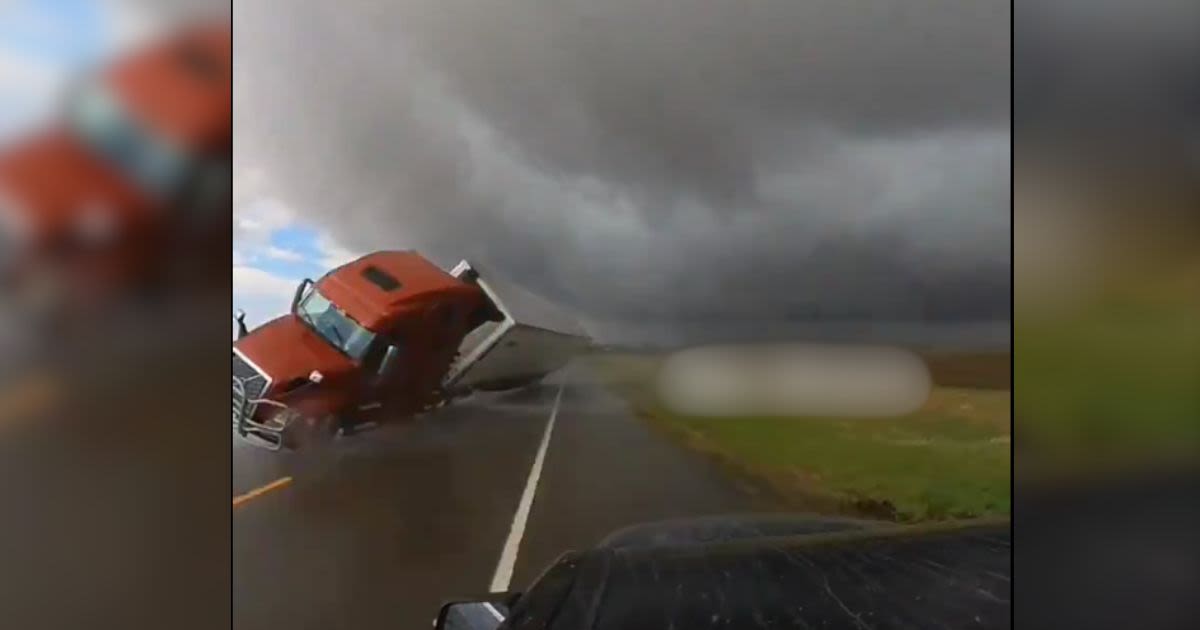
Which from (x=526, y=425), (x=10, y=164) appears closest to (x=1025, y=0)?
(x=526, y=425)

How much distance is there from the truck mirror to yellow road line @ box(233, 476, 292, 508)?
0.25 meters

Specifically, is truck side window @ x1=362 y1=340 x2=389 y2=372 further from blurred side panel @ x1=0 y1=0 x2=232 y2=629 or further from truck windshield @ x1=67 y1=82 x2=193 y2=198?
truck windshield @ x1=67 y1=82 x2=193 y2=198

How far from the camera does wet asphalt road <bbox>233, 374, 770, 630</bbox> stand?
1.33 metres

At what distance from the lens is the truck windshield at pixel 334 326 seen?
133 centimetres

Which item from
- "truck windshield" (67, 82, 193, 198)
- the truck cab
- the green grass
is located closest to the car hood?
the truck cab

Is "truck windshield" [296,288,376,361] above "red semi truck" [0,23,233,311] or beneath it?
beneath

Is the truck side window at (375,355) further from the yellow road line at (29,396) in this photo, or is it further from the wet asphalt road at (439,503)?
the yellow road line at (29,396)

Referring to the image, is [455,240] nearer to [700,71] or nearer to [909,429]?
[700,71]

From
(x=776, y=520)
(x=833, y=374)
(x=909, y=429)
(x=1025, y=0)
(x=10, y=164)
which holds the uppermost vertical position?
(x=1025, y=0)

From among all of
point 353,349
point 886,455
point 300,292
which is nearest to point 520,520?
point 353,349

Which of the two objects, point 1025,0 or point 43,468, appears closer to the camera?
point 43,468

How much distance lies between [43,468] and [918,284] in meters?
1.50

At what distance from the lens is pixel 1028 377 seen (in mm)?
1501

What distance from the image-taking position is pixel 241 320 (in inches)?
51.3
